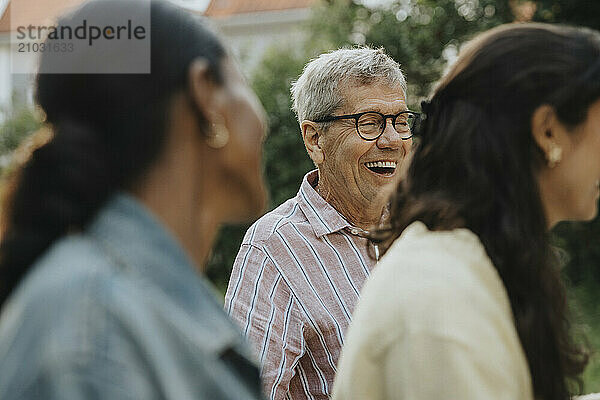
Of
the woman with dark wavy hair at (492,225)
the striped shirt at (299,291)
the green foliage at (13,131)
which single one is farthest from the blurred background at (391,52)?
the woman with dark wavy hair at (492,225)

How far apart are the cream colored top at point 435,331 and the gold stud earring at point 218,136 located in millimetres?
434

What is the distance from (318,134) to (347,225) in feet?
1.34

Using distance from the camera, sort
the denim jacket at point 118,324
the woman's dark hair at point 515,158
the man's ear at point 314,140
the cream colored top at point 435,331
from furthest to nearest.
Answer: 1. the man's ear at point 314,140
2. the woman's dark hair at point 515,158
3. the cream colored top at point 435,331
4. the denim jacket at point 118,324

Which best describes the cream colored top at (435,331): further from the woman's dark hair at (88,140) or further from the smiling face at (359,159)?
the smiling face at (359,159)

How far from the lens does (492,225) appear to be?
1.58 m

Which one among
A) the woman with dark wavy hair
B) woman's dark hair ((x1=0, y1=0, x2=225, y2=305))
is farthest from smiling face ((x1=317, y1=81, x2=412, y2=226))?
woman's dark hair ((x1=0, y1=0, x2=225, y2=305))

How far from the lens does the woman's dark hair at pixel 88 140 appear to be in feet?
3.66

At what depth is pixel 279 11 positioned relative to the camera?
2012 cm

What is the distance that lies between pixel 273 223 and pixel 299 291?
29 cm


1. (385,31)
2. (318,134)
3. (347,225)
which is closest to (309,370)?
(347,225)

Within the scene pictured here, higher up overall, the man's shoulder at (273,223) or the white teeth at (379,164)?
the white teeth at (379,164)

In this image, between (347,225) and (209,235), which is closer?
(209,235)

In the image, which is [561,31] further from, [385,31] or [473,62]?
[385,31]

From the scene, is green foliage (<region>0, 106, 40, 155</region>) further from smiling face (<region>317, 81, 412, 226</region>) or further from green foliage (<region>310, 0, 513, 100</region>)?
smiling face (<region>317, 81, 412, 226</region>)
